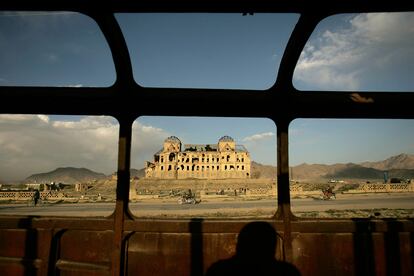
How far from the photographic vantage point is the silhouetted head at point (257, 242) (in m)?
2.96

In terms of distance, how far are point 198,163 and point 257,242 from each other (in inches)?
3619

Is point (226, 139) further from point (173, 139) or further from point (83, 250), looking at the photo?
point (83, 250)

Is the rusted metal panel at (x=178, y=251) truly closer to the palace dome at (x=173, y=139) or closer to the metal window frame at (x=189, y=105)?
the metal window frame at (x=189, y=105)

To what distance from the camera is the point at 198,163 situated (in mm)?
94562

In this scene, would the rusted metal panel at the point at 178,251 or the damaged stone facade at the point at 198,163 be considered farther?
the damaged stone facade at the point at 198,163

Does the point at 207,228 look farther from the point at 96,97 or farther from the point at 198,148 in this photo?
the point at 198,148

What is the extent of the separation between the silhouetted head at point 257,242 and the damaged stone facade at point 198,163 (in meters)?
89.7

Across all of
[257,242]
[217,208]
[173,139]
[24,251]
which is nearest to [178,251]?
[257,242]

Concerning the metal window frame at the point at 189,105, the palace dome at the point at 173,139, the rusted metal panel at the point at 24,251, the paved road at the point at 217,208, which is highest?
the palace dome at the point at 173,139

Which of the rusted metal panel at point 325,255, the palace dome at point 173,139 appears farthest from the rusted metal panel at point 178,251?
the palace dome at point 173,139

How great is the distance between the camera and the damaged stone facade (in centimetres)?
9256

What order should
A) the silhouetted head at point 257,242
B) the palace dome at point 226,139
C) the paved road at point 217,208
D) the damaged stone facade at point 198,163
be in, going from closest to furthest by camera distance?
the silhouetted head at point 257,242 < the paved road at point 217,208 < the damaged stone facade at point 198,163 < the palace dome at point 226,139

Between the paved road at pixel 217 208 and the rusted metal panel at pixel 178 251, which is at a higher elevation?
the rusted metal panel at pixel 178 251

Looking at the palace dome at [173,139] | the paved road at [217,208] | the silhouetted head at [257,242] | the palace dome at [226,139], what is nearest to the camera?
the silhouetted head at [257,242]
